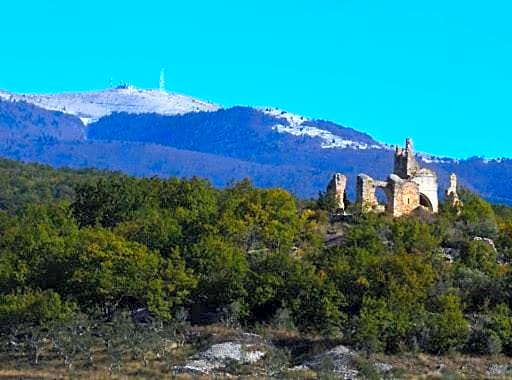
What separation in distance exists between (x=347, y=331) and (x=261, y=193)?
2277cm

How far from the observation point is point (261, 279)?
61.7 m

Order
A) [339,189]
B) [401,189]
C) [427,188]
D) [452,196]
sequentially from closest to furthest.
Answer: [401,189]
[427,188]
[339,189]
[452,196]

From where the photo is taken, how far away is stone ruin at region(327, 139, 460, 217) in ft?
250

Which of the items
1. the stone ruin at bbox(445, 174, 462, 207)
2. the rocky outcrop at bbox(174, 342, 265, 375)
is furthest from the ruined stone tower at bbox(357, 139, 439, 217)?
the rocky outcrop at bbox(174, 342, 265, 375)

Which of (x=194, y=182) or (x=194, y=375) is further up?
(x=194, y=182)

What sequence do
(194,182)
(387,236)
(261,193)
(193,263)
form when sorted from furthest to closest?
(194,182)
(261,193)
(387,236)
(193,263)

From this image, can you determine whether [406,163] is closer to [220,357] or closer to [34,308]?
[220,357]

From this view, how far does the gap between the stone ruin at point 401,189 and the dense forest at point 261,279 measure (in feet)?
6.55

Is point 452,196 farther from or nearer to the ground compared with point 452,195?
nearer to the ground

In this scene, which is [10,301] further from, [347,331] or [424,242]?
[424,242]

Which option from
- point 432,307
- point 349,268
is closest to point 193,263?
point 349,268

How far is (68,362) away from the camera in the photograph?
2104 inches

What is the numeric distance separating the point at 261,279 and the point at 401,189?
690 inches

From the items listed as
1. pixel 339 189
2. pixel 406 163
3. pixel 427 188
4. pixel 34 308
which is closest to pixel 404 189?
pixel 427 188
